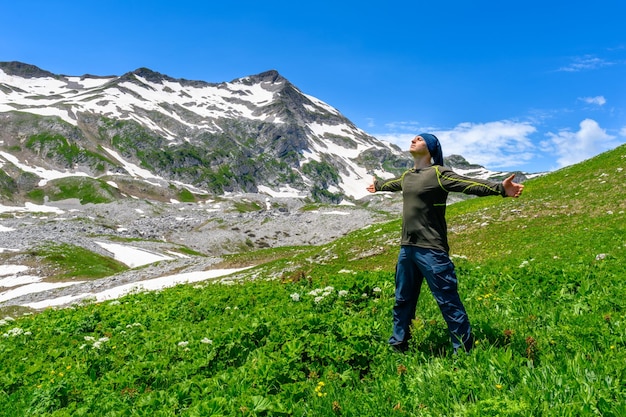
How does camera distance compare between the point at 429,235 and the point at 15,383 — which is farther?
the point at 15,383

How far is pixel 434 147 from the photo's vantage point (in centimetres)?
802

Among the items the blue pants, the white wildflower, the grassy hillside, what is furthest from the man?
the white wildflower

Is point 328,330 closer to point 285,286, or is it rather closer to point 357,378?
point 357,378

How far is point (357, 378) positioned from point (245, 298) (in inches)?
290

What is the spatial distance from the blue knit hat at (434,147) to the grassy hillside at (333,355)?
327 centimetres

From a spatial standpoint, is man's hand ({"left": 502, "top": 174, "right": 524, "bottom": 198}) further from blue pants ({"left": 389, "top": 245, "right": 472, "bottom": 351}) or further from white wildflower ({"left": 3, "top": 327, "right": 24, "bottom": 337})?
white wildflower ({"left": 3, "top": 327, "right": 24, "bottom": 337})

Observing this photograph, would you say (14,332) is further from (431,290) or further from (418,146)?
(418,146)

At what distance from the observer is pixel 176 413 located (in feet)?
19.9

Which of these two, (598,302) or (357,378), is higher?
(598,302)

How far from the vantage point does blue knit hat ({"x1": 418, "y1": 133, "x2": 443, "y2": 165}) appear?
799 cm

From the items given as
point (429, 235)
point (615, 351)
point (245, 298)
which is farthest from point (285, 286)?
point (615, 351)

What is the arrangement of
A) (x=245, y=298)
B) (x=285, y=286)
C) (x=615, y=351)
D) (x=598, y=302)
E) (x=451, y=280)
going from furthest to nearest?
1. (x=285, y=286)
2. (x=245, y=298)
3. (x=598, y=302)
4. (x=451, y=280)
5. (x=615, y=351)

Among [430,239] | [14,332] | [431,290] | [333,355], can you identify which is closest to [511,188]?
[430,239]

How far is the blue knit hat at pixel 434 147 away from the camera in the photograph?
26.2 feet
